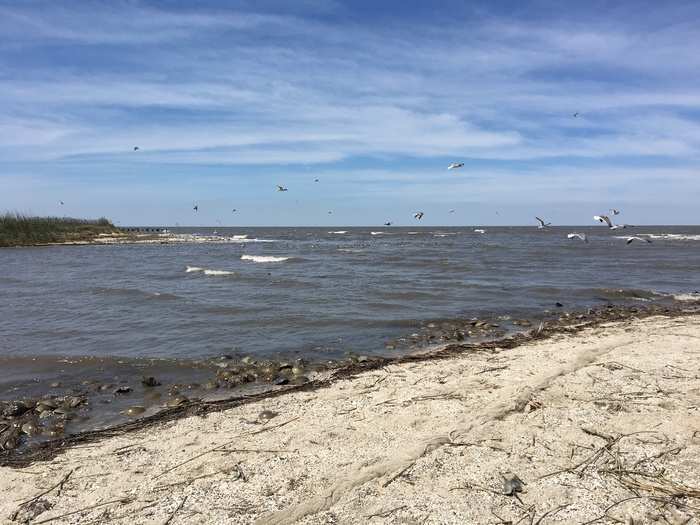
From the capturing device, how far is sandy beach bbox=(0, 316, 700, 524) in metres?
4.09

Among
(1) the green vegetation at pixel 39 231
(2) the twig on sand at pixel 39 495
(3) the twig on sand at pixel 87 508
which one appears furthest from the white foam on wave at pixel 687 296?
(1) the green vegetation at pixel 39 231

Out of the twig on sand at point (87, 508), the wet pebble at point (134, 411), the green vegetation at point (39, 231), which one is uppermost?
the green vegetation at point (39, 231)

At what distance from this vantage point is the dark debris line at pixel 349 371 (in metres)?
5.79

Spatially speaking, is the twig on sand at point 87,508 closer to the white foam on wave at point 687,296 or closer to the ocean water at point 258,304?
the ocean water at point 258,304

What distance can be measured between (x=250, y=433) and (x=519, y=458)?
304 centimetres

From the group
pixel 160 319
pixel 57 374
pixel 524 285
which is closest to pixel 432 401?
pixel 57 374

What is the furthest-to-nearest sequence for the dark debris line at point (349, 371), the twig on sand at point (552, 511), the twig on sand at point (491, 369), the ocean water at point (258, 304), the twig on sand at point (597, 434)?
the ocean water at point (258, 304)
the twig on sand at point (491, 369)
the dark debris line at point (349, 371)
the twig on sand at point (597, 434)
the twig on sand at point (552, 511)

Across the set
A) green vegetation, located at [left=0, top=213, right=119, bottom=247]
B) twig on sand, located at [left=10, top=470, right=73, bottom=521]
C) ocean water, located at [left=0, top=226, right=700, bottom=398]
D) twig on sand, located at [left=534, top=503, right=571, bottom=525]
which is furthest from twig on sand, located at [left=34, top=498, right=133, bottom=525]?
green vegetation, located at [left=0, top=213, right=119, bottom=247]

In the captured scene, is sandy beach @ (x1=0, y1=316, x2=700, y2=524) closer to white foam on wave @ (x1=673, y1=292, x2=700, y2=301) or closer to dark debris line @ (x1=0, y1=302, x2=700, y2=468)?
dark debris line @ (x1=0, y1=302, x2=700, y2=468)

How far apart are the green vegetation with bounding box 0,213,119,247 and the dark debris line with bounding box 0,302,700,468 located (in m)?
57.9

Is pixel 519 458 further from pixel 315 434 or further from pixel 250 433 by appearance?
pixel 250 433

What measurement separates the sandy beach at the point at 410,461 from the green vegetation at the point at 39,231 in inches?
2336

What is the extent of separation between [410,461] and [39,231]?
64.3 m

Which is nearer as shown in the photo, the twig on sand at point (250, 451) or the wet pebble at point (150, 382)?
the twig on sand at point (250, 451)
